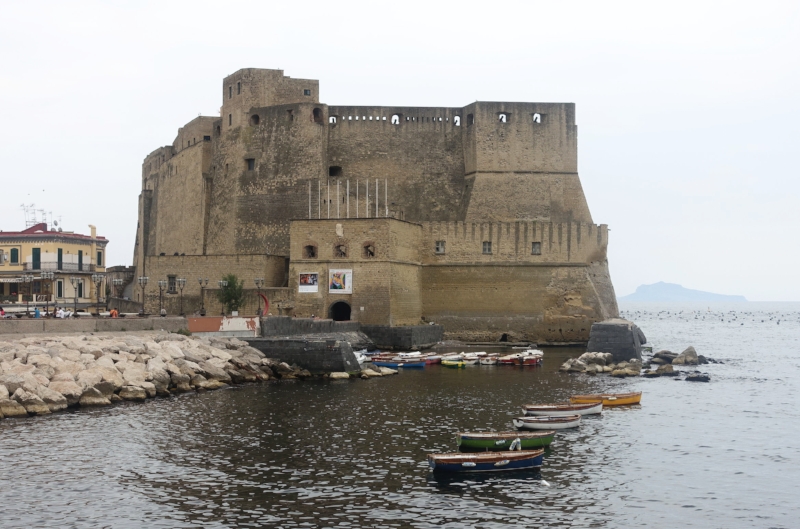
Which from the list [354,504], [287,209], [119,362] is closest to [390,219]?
[287,209]

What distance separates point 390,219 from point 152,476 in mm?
21812

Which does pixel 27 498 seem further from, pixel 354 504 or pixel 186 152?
pixel 186 152

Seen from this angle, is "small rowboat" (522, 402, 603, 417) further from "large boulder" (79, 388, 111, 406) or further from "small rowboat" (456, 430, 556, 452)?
"large boulder" (79, 388, 111, 406)

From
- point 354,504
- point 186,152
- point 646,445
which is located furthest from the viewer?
point 186,152

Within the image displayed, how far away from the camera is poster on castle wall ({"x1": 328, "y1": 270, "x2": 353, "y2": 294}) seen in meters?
34.9

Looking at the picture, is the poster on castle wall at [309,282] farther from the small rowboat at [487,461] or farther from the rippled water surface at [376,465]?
the small rowboat at [487,461]

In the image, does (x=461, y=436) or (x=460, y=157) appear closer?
(x=461, y=436)

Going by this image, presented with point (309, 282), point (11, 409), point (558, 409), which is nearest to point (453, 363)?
point (309, 282)

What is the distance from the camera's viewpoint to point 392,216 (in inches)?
1577

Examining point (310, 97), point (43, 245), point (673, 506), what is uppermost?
point (310, 97)

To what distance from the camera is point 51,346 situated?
2238 cm

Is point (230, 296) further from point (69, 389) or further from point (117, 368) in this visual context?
point (69, 389)

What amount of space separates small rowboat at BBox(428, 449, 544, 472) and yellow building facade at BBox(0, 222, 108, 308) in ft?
94.8

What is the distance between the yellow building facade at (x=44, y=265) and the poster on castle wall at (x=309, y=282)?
11.2 meters
